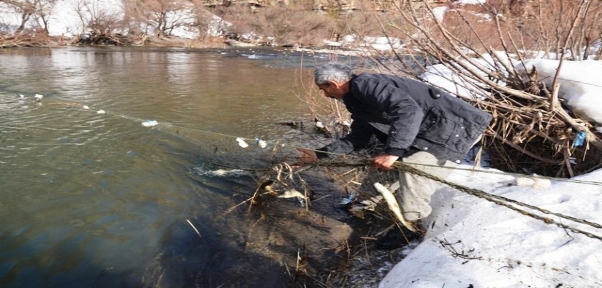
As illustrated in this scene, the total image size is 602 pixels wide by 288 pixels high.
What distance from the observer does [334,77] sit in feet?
10.5

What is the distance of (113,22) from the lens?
2975 cm

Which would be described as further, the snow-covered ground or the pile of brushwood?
the pile of brushwood

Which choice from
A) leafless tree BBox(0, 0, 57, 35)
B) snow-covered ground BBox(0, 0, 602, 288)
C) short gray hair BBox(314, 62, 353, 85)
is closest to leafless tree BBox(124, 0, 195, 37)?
leafless tree BBox(0, 0, 57, 35)

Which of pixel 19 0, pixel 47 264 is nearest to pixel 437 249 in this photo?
pixel 47 264

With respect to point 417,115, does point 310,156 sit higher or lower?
lower

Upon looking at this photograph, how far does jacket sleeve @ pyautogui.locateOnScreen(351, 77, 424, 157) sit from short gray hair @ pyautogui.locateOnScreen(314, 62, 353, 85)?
0.40 ft

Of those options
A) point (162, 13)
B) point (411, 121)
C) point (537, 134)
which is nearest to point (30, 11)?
point (162, 13)

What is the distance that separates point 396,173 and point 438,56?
5.65 feet

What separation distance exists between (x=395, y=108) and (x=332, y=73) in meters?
0.58

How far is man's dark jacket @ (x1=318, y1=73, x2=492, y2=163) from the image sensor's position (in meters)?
3.02

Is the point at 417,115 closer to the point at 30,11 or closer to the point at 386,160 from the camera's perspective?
the point at 386,160

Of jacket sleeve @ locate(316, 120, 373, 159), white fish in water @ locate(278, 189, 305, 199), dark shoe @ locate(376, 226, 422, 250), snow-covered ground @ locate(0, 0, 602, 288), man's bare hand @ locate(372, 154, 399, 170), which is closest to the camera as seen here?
snow-covered ground @ locate(0, 0, 602, 288)

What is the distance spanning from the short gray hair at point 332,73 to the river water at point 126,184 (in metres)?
1.58

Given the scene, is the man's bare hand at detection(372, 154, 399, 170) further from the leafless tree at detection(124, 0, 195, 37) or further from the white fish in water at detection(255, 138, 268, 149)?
the leafless tree at detection(124, 0, 195, 37)
